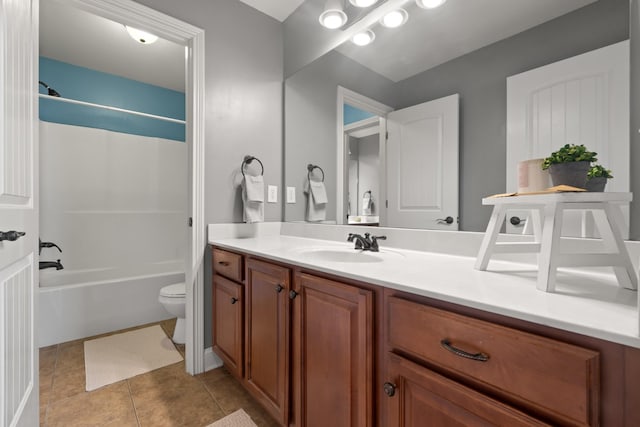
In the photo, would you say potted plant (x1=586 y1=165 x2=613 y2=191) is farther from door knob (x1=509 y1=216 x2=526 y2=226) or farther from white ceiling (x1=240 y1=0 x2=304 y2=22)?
white ceiling (x1=240 y1=0 x2=304 y2=22)

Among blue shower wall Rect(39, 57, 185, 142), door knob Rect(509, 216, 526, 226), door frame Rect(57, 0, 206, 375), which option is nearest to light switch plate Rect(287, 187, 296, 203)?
door frame Rect(57, 0, 206, 375)

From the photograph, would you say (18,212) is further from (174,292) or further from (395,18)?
(395,18)

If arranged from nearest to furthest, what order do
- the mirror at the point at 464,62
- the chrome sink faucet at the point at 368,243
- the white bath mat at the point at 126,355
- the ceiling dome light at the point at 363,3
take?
the mirror at the point at 464,62, the chrome sink faucet at the point at 368,243, the ceiling dome light at the point at 363,3, the white bath mat at the point at 126,355

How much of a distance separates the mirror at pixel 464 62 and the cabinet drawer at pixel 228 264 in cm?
66


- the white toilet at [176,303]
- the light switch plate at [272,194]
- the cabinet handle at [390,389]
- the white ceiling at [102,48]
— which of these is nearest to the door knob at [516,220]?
the cabinet handle at [390,389]

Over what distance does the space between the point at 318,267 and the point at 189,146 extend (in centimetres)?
123

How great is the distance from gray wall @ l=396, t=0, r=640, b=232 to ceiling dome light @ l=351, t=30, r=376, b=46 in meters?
0.45

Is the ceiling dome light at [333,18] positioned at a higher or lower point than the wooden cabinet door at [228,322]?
higher

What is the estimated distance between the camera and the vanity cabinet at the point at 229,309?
143 centimetres

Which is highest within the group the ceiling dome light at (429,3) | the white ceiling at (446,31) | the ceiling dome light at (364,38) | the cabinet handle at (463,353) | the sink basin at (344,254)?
the ceiling dome light at (364,38)

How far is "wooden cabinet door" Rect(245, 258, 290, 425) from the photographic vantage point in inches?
44.3

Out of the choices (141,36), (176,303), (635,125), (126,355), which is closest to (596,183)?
(635,125)

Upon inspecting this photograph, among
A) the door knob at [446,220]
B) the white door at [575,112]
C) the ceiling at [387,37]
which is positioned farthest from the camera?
the door knob at [446,220]

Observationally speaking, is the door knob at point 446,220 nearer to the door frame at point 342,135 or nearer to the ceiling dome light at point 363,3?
the door frame at point 342,135
